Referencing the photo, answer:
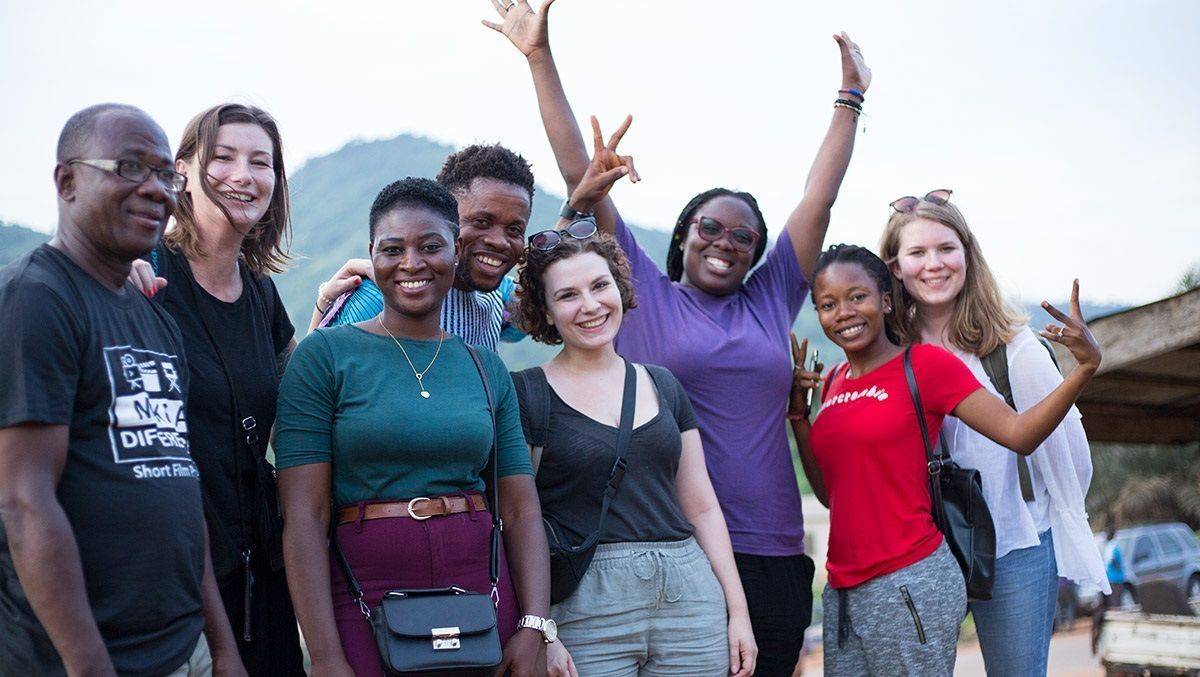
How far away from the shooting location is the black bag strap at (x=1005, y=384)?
14.8 ft

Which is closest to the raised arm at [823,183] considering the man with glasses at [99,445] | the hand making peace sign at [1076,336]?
the hand making peace sign at [1076,336]

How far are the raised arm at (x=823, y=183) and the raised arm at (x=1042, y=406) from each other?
0.91 m

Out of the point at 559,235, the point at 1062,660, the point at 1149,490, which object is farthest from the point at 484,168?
the point at 1149,490

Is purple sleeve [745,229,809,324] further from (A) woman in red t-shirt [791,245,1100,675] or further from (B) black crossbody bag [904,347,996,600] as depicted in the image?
(B) black crossbody bag [904,347,996,600]

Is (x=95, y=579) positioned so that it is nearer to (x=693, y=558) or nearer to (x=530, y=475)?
(x=530, y=475)

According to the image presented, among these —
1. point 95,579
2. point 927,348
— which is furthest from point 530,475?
point 927,348

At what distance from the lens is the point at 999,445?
14.5 ft

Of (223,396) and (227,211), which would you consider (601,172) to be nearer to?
(227,211)

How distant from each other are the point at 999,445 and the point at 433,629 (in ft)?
8.27

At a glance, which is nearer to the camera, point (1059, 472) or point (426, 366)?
point (426, 366)

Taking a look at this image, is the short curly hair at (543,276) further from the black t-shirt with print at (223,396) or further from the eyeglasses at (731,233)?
the black t-shirt with print at (223,396)

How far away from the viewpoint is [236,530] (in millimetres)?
3314

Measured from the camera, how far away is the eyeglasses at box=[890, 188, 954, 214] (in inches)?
192

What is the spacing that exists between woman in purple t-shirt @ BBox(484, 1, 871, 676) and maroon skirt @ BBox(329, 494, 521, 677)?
52.4 inches
